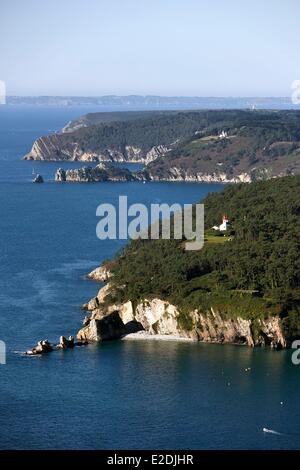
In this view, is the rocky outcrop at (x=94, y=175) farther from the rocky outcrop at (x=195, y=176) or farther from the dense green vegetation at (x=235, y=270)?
the dense green vegetation at (x=235, y=270)

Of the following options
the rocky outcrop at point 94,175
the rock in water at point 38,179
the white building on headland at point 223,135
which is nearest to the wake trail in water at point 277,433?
the rock in water at point 38,179

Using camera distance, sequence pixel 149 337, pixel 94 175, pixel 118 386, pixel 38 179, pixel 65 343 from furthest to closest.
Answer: pixel 94 175
pixel 38 179
pixel 149 337
pixel 65 343
pixel 118 386

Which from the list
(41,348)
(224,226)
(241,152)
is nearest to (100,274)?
(224,226)

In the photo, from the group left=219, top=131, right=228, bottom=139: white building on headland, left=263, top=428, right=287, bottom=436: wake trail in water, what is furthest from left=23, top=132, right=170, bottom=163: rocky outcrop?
left=263, top=428, right=287, bottom=436: wake trail in water

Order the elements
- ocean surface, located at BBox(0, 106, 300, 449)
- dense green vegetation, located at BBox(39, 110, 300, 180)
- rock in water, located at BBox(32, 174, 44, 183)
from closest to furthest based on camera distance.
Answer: ocean surface, located at BBox(0, 106, 300, 449), rock in water, located at BBox(32, 174, 44, 183), dense green vegetation, located at BBox(39, 110, 300, 180)

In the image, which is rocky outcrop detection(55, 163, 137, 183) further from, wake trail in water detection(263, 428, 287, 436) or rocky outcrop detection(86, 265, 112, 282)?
wake trail in water detection(263, 428, 287, 436)

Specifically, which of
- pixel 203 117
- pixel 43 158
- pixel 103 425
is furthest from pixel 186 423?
pixel 203 117

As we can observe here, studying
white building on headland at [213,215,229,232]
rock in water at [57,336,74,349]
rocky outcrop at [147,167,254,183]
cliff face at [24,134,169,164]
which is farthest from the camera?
cliff face at [24,134,169,164]

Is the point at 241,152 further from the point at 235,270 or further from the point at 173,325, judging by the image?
the point at 173,325
